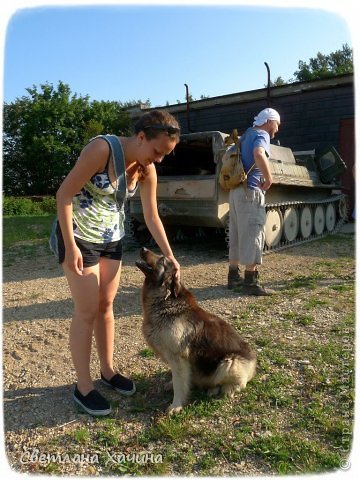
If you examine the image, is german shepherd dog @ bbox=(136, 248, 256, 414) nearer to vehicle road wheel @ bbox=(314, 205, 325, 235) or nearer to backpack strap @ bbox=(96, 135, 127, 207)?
backpack strap @ bbox=(96, 135, 127, 207)

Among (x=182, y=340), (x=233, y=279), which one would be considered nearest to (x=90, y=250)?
(x=182, y=340)

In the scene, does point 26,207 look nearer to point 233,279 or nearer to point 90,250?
point 233,279

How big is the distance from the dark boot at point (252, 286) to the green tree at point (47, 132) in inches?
896

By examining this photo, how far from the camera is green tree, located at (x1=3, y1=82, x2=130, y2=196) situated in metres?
28.0

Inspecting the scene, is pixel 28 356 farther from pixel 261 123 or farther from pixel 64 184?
pixel 261 123

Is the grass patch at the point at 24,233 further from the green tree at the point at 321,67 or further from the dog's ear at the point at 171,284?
the green tree at the point at 321,67

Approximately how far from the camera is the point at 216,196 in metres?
7.91

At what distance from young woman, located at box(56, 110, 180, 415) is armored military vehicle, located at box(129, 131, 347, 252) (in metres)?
5.03

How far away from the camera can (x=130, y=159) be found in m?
2.73

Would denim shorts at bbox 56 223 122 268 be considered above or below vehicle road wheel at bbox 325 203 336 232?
above

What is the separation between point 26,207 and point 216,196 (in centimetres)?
1676

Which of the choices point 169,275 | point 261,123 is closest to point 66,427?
point 169,275

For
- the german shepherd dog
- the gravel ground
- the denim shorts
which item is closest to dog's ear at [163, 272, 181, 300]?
the german shepherd dog

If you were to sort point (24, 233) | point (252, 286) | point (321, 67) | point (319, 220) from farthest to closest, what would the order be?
point (321, 67) → point (24, 233) → point (319, 220) → point (252, 286)
